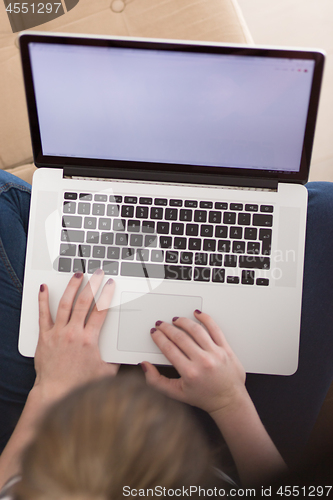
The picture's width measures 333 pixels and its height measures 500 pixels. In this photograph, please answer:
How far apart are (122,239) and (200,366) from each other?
293 millimetres

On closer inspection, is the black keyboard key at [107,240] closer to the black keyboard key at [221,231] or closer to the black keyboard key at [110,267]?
the black keyboard key at [110,267]

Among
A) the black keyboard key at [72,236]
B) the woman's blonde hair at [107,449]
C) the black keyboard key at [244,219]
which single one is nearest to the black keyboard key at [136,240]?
the black keyboard key at [72,236]

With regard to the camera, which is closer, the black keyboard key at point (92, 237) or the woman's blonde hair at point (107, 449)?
the woman's blonde hair at point (107, 449)

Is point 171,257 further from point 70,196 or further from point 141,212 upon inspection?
point 70,196

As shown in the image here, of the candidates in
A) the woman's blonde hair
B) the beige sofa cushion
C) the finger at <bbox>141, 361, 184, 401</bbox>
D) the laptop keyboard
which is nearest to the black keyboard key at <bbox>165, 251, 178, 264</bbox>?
the laptop keyboard

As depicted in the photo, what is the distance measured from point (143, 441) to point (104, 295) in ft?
1.14

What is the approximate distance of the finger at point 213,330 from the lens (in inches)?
27.2

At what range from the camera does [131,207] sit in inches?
28.3

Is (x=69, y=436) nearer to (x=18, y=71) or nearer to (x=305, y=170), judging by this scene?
(x=305, y=170)

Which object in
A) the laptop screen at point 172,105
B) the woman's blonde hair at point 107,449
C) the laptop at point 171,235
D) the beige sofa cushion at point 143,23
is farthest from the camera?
the beige sofa cushion at point 143,23

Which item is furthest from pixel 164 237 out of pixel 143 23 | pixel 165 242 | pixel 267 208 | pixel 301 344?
pixel 143 23

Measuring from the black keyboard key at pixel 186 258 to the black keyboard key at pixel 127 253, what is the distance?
99 millimetres

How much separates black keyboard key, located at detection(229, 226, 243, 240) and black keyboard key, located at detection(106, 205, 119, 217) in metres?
0.23

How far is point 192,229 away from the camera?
2.35 ft
